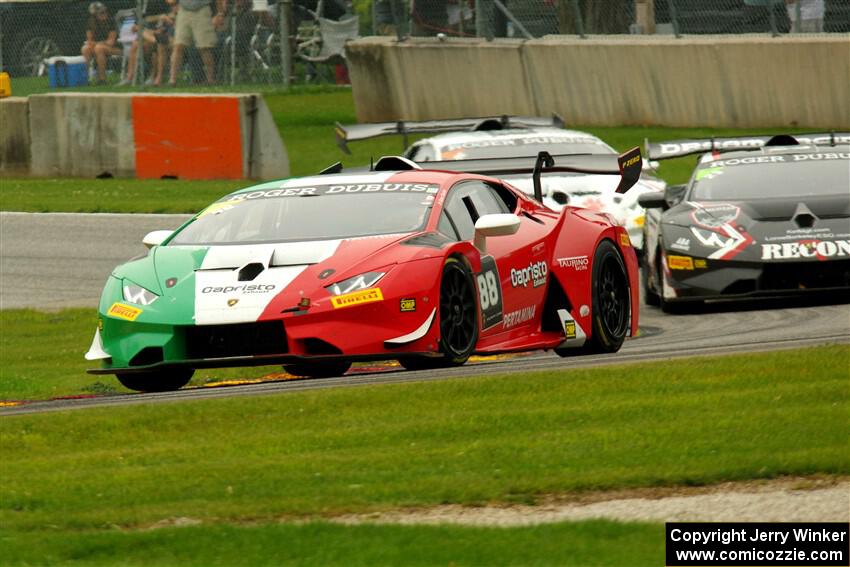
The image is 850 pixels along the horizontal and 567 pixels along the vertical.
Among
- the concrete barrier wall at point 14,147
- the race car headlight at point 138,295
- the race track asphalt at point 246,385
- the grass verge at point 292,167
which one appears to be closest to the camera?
the race car headlight at point 138,295

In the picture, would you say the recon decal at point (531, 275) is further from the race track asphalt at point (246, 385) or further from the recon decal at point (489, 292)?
the race track asphalt at point (246, 385)

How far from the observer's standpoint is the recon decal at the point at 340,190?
453 inches

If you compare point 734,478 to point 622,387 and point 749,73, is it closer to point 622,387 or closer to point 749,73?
point 622,387

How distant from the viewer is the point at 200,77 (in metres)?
27.6

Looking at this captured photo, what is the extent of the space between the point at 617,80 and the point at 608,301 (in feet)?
57.3

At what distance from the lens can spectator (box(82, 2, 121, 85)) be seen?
27766 mm

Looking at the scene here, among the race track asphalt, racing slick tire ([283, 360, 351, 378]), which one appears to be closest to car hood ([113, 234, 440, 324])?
the race track asphalt

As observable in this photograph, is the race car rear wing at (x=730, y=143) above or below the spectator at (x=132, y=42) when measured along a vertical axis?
above

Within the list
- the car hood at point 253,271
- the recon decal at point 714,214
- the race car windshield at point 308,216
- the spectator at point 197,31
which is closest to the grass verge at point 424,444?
the car hood at point 253,271

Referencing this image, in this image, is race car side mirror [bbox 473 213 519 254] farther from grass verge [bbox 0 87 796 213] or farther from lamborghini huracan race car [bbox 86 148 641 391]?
grass verge [bbox 0 87 796 213]

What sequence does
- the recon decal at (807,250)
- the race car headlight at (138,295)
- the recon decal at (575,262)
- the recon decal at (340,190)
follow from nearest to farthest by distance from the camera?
the race car headlight at (138,295) < the recon decal at (340,190) < the recon decal at (575,262) < the recon decal at (807,250)

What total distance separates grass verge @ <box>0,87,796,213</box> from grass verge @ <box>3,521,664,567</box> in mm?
13716

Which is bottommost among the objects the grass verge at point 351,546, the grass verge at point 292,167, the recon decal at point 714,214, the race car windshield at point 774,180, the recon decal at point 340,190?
the grass verge at point 292,167

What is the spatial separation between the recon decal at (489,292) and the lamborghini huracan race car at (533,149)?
17.1ft
